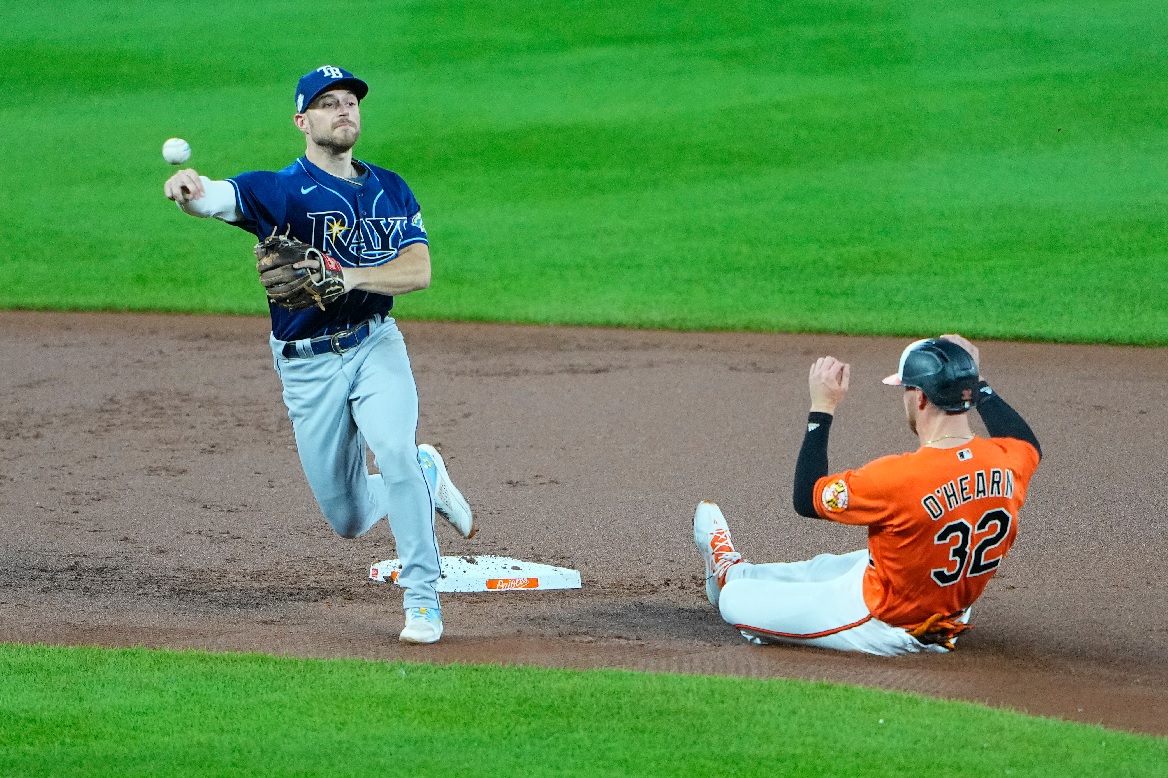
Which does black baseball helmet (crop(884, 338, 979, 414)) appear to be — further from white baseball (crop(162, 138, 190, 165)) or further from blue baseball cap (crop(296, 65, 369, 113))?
white baseball (crop(162, 138, 190, 165))

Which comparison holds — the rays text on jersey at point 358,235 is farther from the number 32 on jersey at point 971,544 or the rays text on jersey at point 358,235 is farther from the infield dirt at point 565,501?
the number 32 on jersey at point 971,544

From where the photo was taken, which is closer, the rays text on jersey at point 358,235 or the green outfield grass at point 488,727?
the green outfield grass at point 488,727

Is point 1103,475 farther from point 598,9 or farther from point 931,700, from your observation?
point 598,9

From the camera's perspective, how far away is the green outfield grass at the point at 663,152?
1220cm

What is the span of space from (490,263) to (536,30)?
887 centimetres

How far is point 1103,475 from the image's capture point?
7141mm

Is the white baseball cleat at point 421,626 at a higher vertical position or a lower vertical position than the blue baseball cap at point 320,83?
lower

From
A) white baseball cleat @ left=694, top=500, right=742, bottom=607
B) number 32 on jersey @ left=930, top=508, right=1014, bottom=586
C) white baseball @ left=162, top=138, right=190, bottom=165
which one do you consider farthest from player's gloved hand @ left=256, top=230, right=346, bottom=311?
number 32 on jersey @ left=930, top=508, right=1014, bottom=586

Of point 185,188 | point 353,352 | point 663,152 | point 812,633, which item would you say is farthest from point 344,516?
point 663,152

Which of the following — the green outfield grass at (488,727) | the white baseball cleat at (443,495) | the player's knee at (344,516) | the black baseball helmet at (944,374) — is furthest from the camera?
the white baseball cleat at (443,495)

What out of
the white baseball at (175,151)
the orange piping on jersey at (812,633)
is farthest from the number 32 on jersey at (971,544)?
the white baseball at (175,151)

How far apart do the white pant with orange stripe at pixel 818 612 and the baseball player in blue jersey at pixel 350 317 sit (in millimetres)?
1040

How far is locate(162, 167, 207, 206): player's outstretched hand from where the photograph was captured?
4449 mm

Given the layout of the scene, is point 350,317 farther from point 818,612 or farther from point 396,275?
point 818,612
